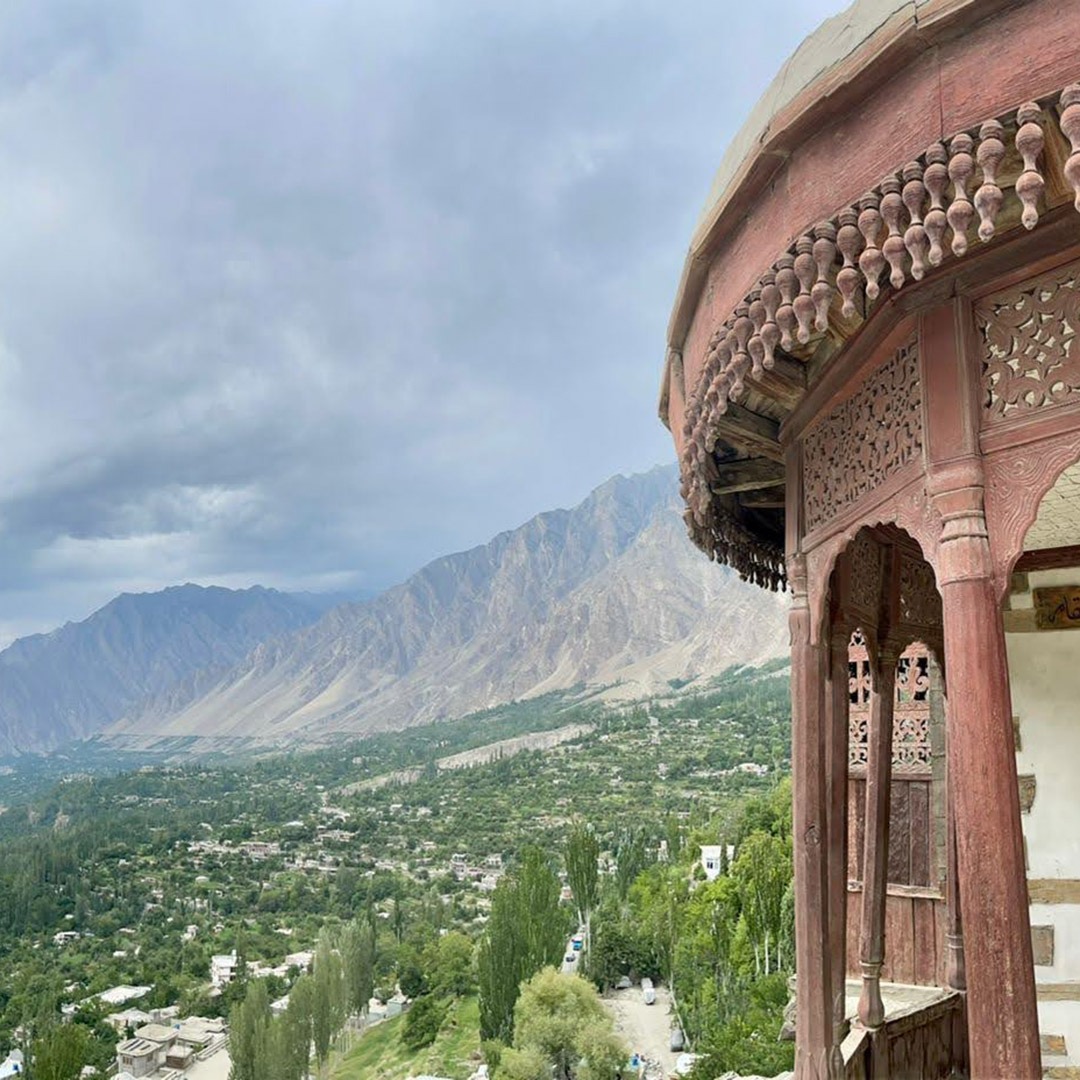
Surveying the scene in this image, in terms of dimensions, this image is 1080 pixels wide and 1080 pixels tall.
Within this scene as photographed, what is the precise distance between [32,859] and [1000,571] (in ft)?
360

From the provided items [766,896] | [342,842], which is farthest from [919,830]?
[342,842]

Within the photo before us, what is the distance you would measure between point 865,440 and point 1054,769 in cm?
335

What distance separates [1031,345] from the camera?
3020mm

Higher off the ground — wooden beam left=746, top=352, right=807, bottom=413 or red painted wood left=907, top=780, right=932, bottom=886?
wooden beam left=746, top=352, right=807, bottom=413

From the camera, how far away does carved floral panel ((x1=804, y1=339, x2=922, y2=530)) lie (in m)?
3.45

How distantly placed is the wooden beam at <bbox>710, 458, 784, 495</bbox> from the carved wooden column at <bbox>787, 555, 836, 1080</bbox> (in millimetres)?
1142

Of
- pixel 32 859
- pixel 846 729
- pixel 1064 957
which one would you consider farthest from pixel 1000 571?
pixel 32 859

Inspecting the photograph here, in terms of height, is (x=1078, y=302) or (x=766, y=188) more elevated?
(x=766, y=188)

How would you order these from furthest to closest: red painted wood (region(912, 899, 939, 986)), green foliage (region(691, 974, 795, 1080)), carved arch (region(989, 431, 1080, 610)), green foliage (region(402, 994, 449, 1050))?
green foliage (region(402, 994, 449, 1050)) < green foliage (region(691, 974, 795, 1080)) < red painted wood (region(912, 899, 939, 986)) < carved arch (region(989, 431, 1080, 610))

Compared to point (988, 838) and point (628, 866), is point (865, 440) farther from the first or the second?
point (628, 866)

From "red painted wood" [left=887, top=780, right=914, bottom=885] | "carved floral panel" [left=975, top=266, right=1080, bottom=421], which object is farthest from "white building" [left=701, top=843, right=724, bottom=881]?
"carved floral panel" [left=975, top=266, right=1080, bottom=421]

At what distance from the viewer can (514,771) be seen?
12838cm

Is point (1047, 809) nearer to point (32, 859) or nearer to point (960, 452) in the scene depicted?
point (960, 452)

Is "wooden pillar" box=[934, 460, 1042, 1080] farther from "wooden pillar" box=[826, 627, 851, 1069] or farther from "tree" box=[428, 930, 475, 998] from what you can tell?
"tree" box=[428, 930, 475, 998]
